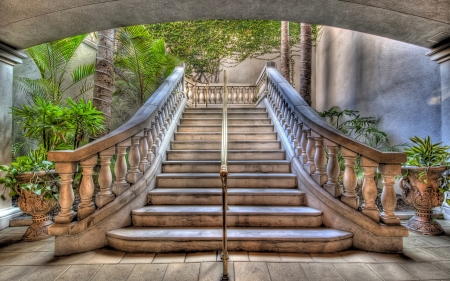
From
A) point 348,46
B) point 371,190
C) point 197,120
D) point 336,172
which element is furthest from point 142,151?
point 348,46

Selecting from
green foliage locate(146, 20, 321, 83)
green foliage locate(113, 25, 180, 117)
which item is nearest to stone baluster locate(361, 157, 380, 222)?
green foliage locate(113, 25, 180, 117)

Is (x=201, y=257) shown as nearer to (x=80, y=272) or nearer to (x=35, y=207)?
(x=80, y=272)

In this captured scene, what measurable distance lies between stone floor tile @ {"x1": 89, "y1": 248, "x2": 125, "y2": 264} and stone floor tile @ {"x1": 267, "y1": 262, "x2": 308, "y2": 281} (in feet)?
4.60

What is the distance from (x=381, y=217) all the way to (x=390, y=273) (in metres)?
0.59

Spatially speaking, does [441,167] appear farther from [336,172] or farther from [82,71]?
[82,71]

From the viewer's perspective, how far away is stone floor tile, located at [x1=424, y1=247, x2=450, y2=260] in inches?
81.4

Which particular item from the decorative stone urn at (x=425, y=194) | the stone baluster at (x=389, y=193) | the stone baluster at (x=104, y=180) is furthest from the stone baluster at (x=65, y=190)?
the decorative stone urn at (x=425, y=194)

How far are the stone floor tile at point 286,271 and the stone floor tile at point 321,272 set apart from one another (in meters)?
0.05

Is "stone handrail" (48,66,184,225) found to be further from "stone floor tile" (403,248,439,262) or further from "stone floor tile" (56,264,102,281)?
"stone floor tile" (403,248,439,262)

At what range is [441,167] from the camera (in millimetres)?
2520

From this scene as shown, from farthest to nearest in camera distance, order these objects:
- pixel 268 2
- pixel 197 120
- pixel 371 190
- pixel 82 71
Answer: pixel 197 120 → pixel 82 71 → pixel 268 2 → pixel 371 190

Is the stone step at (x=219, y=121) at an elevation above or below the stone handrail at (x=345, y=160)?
above

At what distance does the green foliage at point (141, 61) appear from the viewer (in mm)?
4250

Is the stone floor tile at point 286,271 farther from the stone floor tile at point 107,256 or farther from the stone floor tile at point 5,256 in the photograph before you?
the stone floor tile at point 5,256
